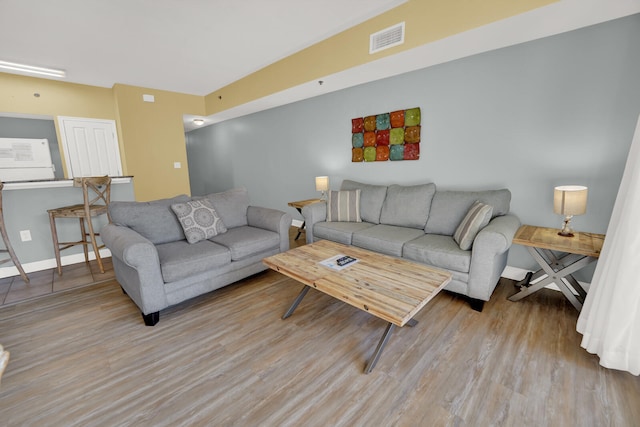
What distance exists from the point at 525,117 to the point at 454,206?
1.03 m

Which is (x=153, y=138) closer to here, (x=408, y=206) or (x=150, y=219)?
A: (x=150, y=219)

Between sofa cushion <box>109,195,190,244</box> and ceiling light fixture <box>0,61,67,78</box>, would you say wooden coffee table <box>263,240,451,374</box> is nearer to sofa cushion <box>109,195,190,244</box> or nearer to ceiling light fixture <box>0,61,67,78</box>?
sofa cushion <box>109,195,190,244</box>

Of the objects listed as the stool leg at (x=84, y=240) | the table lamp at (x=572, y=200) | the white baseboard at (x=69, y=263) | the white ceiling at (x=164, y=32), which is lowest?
the white baseboard at (x=69, y=263)

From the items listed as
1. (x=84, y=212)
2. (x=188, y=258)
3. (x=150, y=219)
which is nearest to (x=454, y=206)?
(x=188, y=258)

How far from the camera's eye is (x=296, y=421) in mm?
1244

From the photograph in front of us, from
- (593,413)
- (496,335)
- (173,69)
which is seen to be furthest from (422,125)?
(173,69)

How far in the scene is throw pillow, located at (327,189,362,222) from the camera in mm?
Result: 3320

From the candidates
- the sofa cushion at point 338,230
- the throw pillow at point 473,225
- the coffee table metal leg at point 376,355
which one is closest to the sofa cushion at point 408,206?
the sofa cushion at point 338,230

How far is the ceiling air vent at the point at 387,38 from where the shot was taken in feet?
8.07

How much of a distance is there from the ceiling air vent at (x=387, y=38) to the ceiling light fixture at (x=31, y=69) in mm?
4325

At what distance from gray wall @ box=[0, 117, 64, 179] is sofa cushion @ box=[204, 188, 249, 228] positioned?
4649 millimetres

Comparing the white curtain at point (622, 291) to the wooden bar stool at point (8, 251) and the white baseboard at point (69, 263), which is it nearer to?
the white baseboard at point (69, 263)

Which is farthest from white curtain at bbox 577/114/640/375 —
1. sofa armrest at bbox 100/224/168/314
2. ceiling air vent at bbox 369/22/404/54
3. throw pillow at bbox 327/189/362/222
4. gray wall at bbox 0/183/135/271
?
gray wall at bbox 0/183/135/271

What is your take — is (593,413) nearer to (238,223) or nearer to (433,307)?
(433,307)
